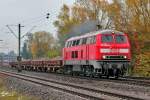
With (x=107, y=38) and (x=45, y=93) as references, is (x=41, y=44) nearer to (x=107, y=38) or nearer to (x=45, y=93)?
(x=107, y=38)

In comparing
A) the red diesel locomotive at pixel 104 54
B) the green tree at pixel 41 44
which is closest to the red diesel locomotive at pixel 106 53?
the red diesel locomotive at pixel 104 54

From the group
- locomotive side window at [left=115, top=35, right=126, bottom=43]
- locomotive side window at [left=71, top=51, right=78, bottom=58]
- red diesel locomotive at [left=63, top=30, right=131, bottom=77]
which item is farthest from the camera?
locomotive side window at [left=71, top=51, right=78, bottom=58]

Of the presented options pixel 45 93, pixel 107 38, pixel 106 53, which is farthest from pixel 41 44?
pixel 45 93

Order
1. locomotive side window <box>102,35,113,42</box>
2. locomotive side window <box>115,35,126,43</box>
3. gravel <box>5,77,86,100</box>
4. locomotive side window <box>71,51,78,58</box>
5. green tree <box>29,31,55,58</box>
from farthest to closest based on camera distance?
green tree <box>29,31,55,58</box> → locomotive side window <box>71,51,78,58</box> → locomotive side window <box>115,35,126,43</box> → locomotive side window <box>102,35,113,42</box> → gravel <box>5,77,86,100</box>

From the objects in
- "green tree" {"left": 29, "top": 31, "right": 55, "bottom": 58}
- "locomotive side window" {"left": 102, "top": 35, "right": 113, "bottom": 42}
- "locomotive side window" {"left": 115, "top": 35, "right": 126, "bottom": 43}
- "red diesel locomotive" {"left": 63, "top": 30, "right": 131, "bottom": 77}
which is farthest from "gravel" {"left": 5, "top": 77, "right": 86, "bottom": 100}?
"green tree" {"left": 29, "top": 31, "right": 55, "bottom": 58}

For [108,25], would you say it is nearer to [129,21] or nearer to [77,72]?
[129,21]

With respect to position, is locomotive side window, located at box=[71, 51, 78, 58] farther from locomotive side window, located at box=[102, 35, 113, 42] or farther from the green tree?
the green tree

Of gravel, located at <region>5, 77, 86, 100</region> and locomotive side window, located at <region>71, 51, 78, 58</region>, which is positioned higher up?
locomotive side window, located at <region>71, 51, 78, 58</region>

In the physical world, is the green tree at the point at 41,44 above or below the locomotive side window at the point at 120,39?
above

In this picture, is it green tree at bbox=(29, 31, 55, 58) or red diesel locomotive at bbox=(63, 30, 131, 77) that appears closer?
red diesel locomotive at bbox=(63, 30, 131, 77)

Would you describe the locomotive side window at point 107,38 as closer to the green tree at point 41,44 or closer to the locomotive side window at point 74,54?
the locomotive side window at point 74,54

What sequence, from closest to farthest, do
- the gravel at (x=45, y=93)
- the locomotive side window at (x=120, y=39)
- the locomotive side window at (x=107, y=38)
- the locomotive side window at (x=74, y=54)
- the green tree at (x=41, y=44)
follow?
the gravel at (x=45, y=93), the locomotive side window at (x=107, y=38), the locomotive side window at (x=120, y=39), the locomotive side window at (x=74, y=54), the green tree at (x=41, y=44)

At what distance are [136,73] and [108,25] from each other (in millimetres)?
20814

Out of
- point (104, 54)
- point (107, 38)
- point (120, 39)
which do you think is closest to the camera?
point (104, 54)
